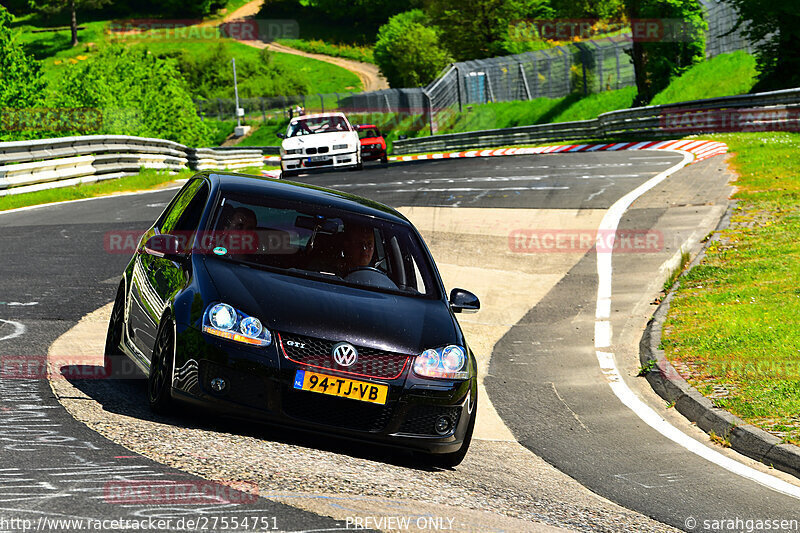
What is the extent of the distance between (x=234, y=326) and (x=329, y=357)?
58 centimetres

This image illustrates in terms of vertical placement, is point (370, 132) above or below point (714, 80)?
below

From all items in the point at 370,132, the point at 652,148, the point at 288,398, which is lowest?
the point at 652,148

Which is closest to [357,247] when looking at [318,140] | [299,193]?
[299,193]

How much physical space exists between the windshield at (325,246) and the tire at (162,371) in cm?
72

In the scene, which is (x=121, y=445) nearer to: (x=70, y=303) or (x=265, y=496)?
(x=265, y=496)

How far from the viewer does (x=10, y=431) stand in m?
5.74

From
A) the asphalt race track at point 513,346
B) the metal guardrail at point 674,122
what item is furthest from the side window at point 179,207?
the metal guardrail at point 674,122

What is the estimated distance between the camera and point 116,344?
7844mm

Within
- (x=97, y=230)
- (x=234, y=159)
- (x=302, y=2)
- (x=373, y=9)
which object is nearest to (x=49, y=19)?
(x=302, y=2)

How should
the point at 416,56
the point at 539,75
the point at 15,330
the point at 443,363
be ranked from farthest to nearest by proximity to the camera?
the point at 416,56
the point at 539,75
the point at 15,330
the point at 443,363

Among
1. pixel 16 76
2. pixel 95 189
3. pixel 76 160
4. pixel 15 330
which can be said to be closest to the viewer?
pixel 15 330

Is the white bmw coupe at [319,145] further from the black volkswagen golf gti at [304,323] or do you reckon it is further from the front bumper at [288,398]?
the front bumper at [288,398]

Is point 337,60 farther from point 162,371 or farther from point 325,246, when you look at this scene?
point 162,371

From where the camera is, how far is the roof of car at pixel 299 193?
740 cm
